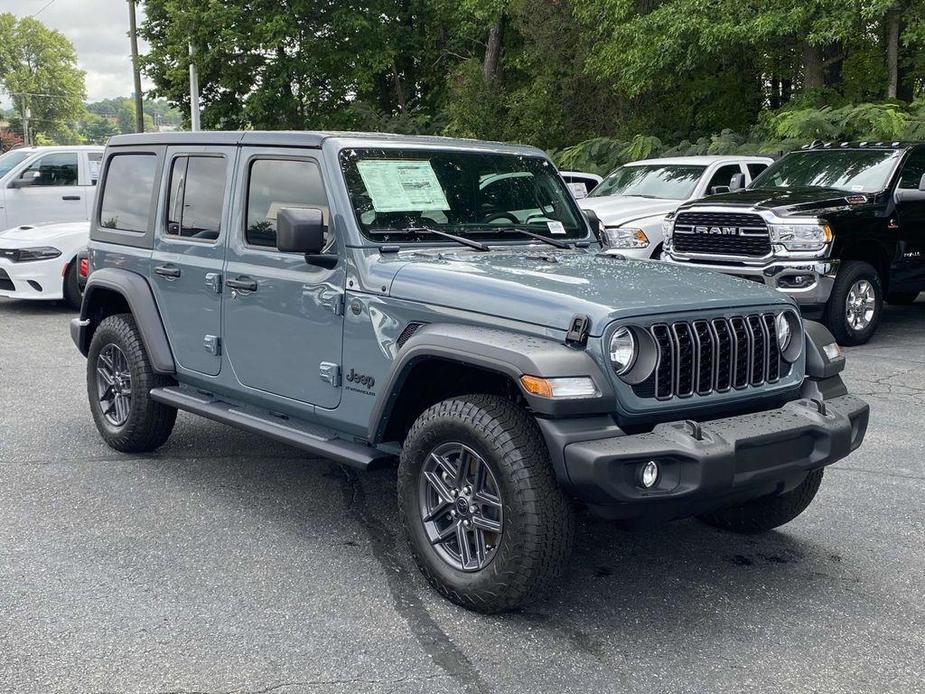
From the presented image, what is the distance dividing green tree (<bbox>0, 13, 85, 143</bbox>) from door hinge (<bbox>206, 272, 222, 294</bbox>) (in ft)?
385

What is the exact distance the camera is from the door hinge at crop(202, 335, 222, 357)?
5.30m

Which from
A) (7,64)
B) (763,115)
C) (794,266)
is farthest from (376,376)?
(7,64)

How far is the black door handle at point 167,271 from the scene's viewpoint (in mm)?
5556

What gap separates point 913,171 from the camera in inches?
426

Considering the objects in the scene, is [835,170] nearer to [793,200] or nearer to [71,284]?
[793,200]

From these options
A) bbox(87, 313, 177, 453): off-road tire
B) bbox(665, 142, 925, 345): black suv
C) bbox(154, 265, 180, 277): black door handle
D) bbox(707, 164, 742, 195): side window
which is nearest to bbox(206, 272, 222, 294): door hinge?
bbox(154, 265, 180, 277): black door handle

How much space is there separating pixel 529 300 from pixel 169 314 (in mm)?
2537

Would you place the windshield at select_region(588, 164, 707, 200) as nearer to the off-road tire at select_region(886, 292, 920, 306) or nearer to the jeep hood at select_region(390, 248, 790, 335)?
the off-road tire at select_region(886, 292, 920, 306)

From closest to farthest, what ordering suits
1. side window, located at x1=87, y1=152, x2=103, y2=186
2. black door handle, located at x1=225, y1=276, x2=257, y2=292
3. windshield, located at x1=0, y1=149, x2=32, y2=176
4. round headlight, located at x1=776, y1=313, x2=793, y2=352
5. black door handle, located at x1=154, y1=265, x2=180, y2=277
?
round headlight, located at x1=776, y1=313, x2=793, y2=352, black door handle, located at x1=225, y1=276, x2=257, y2=292, black door handle, located at x1=154, y1=265, x2=180, y2=277, windshield, located at x1=0, y1=149, x2=32, y2=176, side window, located at x1=87, y1=152, x2=103, y2=186

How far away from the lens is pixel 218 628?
3.82 meters

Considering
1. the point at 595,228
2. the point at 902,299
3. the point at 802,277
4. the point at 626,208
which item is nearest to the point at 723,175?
the point at 626,208

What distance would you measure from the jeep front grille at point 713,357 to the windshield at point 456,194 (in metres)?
1.38

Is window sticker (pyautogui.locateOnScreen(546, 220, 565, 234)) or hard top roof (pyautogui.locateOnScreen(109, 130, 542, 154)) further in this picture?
window sticker (pyautogui.locateOnScreen(546, 220, 565, 234))

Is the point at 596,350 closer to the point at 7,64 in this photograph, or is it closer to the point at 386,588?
the point at 386,588
